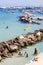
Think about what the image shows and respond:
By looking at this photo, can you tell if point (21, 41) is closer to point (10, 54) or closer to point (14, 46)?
point (14, 46)

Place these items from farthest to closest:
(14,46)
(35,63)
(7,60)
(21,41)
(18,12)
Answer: (18,12) → (21,41) → (14,46) → (7,60) → (35,63)

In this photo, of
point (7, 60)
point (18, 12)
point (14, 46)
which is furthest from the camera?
point (18, 12)

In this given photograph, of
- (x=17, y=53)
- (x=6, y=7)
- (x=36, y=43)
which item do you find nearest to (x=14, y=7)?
(x=6, y=7)

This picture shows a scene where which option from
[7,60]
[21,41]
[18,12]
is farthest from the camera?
[18,12]

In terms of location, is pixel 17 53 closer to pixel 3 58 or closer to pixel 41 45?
pixel 3 58

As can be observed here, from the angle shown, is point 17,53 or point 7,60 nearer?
point 7,60

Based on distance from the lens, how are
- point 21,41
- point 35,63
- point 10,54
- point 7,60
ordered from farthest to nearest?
point 21,41 < point 10,54 < point 7,60 < point 35,63

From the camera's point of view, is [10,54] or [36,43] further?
[36,43]

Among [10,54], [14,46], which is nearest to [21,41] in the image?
[14,46]
